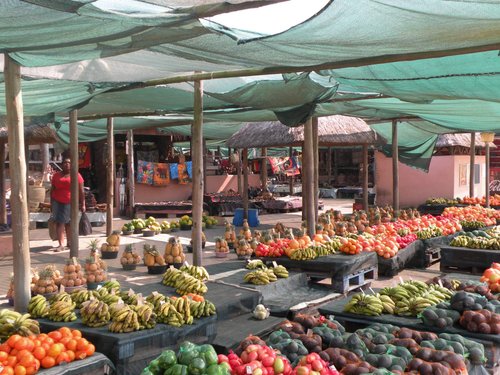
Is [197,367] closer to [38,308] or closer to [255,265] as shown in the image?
[38,308]

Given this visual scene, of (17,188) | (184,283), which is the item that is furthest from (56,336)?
(184,283)

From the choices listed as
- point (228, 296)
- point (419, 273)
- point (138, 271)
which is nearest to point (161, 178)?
point (138, 271)

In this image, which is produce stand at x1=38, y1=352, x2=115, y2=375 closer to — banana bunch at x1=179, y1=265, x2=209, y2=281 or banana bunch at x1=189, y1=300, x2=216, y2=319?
banana bunch at x1=189, y1=300, x2=216, y2=319

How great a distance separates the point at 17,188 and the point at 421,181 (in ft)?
55.8

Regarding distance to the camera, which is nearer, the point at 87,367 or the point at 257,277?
the point at 87,367

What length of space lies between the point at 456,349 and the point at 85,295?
11.5 ft

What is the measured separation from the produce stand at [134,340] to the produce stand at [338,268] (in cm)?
312

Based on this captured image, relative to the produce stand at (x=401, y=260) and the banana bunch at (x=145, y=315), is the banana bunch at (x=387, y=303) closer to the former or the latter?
the banana bunch at (x=145, y=315)

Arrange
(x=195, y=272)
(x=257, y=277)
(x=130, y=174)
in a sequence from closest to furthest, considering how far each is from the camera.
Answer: (x=195, y=272)
(x=257, y=277)
(x=130, y=174)

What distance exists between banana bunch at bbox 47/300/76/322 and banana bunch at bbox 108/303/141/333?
0.50m

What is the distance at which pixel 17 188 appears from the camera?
17.1ft

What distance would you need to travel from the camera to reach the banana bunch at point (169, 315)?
192 inches

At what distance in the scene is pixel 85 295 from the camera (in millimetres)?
5395

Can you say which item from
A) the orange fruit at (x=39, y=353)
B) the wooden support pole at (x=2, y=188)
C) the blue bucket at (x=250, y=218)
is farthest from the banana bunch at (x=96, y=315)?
the blue bucket at (x=250, y=218)
